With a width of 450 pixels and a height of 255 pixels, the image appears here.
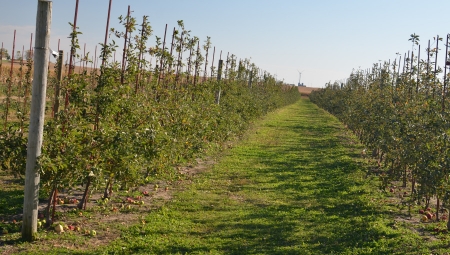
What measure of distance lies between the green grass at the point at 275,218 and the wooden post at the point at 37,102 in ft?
2.77

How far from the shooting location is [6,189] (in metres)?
9.60

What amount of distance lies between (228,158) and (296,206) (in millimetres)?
6108

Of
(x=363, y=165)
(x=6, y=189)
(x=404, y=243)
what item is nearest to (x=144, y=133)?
(x=6, y=189)

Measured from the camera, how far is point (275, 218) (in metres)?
9.39

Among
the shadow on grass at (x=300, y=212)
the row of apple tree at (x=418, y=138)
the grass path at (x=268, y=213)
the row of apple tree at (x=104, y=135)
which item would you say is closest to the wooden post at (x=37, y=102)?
the row of apple tree at (x=104, y=135)

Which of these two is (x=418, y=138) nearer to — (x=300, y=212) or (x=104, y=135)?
(x=300, y=212)

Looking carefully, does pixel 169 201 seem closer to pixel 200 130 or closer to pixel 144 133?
pixel 144 133

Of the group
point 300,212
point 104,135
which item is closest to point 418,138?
point 300,212

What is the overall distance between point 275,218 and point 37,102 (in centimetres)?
516

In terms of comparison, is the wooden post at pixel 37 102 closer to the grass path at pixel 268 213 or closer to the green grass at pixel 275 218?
the green grass at pixel 275 218

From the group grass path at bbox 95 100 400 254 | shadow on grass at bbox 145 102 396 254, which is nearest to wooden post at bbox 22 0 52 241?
grass path at bbox 95 100 400 254

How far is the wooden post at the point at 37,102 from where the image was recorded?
6.60 m

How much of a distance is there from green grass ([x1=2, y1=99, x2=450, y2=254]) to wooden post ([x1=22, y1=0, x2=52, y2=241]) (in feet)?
2.77

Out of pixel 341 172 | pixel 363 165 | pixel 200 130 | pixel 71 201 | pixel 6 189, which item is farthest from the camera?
pixel 363 165
